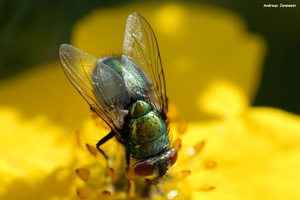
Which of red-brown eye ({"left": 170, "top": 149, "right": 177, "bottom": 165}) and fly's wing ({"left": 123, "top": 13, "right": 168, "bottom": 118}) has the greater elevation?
fly's wing ({"left": 123, "top": 13, "right": 168, "bottom": 118})

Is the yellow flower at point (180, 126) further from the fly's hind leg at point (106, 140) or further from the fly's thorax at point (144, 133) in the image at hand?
the fly's thorax at point (144, 133)

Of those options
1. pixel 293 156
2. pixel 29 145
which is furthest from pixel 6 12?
pixel 293 156

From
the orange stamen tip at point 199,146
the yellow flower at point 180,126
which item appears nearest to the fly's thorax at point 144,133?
the yellow flower at point 180,126

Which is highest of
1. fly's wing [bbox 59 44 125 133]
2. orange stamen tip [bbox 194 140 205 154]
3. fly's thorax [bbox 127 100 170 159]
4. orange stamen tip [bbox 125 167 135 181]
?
fly's wing [bbox 59 44 125 133]

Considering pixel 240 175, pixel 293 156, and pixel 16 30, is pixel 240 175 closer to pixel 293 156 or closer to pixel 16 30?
pixel 293 156

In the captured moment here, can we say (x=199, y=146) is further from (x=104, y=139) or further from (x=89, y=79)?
(x=89, y=79)

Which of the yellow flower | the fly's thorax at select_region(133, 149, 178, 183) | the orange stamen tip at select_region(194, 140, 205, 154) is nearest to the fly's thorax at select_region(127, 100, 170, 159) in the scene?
the fly's thorax at select_region(133, 149, 178, 183)

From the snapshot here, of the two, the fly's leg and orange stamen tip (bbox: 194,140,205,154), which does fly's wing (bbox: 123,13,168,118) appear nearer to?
the fly's leg
